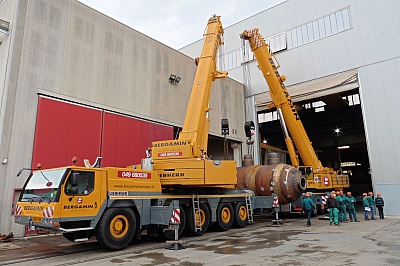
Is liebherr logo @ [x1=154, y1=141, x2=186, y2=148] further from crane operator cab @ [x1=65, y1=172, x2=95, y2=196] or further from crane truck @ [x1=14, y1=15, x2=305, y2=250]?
crane operator cab @ [x1=65, y1=172, x2=95, y2=196]

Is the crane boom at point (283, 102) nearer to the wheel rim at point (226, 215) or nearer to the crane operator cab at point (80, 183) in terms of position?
the wheel rim at point (226, 215)

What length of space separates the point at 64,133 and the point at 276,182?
10.4 metres

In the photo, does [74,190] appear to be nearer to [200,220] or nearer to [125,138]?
[200,220]

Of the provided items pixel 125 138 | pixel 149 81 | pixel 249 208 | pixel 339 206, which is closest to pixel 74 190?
pixel 125 138

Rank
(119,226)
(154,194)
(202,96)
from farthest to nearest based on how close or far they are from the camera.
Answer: (202,96) → (154,194) → (119,226)

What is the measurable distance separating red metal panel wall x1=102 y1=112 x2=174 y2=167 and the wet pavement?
4820 millimetres

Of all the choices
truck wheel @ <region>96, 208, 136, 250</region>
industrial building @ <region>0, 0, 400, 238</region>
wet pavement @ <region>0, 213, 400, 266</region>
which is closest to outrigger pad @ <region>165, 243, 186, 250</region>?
wet pavement @ <region>0, 213, 400, 266</region>

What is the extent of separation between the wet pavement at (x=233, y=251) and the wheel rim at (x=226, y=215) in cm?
154

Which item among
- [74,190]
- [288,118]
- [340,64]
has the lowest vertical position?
[74,190]

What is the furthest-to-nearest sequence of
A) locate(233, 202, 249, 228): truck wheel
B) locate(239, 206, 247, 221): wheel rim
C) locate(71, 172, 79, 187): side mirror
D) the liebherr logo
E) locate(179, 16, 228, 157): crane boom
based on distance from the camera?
locate(239, 206, 247, 221): wheel rim < locate(233, 202, 249, 228): truck wheel < locate(179, 16, 228, 157): crane boom < the liebherr logo < locate(71, 172, 79, 187): side mirror

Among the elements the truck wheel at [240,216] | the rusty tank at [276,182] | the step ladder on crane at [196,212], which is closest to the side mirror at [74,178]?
the step ladder on crane at [196,212]

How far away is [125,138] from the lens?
1567 centimetres

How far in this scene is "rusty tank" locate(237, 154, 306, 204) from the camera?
15.7 m

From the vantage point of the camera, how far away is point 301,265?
6.48 meters
